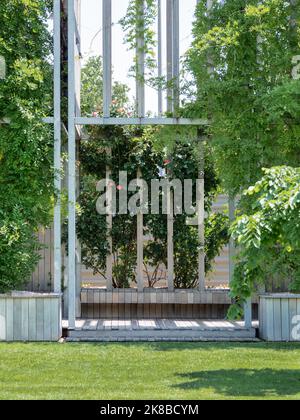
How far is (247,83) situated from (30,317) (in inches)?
153

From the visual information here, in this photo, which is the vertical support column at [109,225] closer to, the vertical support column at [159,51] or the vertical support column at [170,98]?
the vertical support column at [170,98]

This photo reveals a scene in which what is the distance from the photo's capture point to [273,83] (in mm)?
10086

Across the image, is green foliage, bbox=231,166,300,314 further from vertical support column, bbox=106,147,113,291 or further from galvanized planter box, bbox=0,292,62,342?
vertical support column, bbox=106,147,113,291

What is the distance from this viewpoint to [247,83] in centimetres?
1005

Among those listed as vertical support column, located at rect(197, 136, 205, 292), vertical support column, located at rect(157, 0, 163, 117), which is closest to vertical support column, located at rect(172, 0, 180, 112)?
vertical support column, located at rect(157, 0, 163, 117)

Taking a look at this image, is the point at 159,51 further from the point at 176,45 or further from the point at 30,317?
the point at 30,317

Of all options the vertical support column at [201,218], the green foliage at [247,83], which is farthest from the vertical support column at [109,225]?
the green foliage at [247,83]

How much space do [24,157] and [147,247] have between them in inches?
129

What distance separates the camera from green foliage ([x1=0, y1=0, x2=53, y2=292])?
9734 millimetres

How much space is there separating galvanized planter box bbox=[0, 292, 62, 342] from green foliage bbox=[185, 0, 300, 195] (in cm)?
264

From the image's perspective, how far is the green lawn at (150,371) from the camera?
21.1 ft

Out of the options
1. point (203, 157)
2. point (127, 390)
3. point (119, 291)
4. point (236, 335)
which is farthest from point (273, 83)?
point (127, 390)

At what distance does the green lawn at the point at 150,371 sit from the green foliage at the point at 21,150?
1.23 meters
